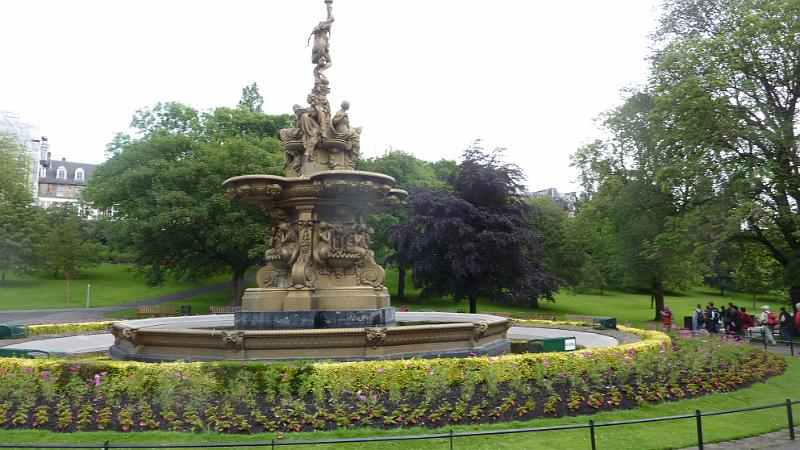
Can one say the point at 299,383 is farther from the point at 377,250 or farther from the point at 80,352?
the point at 377,250

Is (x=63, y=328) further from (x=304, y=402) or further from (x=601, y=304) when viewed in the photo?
(x=601, y=304)

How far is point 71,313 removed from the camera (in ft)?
125

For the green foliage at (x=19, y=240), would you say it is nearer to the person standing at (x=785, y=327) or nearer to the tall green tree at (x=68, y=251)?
the tall green tree at (x=68, y=251)

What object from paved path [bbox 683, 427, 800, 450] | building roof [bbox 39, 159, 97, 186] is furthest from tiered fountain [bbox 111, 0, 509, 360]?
building roof [bbox 39, 159, 97, 186]

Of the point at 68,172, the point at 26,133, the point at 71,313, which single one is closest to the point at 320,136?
the point at 71,313

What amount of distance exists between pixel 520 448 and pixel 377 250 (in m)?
35.4

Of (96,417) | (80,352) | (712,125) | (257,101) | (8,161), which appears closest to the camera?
(96,417)

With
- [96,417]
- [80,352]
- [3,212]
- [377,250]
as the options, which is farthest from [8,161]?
[96,417]

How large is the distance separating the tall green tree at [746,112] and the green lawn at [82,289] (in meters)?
38.5

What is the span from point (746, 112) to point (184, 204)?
30591mm

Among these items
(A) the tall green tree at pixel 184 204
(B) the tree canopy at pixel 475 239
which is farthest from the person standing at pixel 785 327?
(A) the tall green tree at pixel 184 204

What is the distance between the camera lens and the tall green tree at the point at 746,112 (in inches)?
922

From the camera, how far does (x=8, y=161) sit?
197 ft

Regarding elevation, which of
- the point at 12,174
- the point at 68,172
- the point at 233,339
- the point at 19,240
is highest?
the point at 68,172
